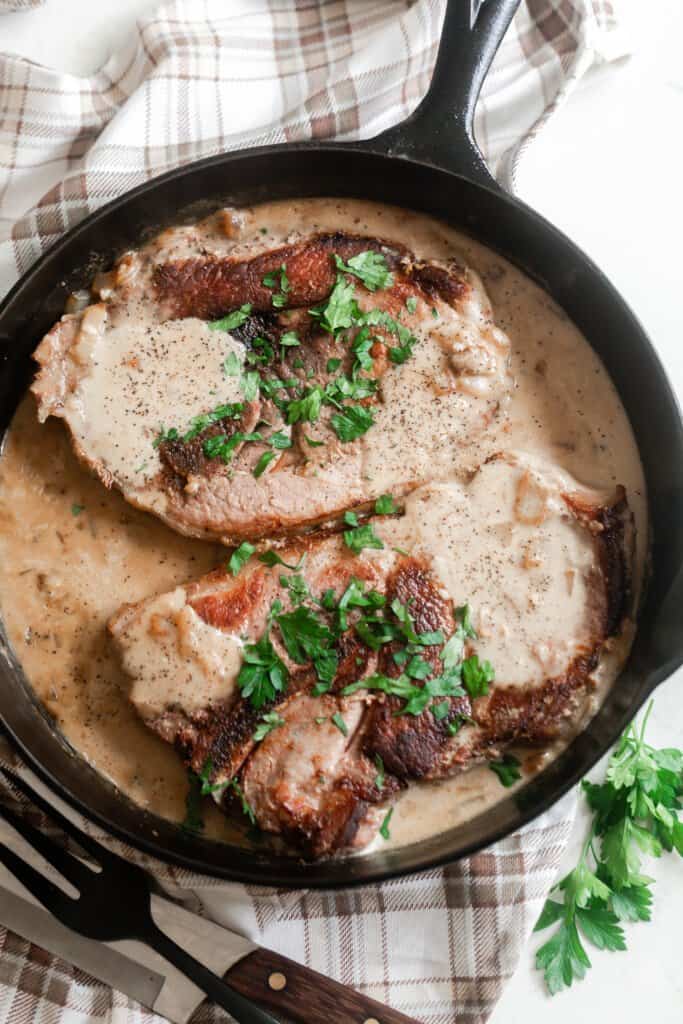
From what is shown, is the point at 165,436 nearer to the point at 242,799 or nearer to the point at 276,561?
the point at 276,561

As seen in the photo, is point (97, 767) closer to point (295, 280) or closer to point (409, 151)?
point (295, 280)

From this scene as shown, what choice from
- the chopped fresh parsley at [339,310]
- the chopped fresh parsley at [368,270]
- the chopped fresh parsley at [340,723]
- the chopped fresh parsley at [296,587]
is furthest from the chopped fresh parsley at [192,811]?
the chopped fresh parsley at [368,270]

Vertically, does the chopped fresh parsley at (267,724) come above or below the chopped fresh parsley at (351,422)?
below

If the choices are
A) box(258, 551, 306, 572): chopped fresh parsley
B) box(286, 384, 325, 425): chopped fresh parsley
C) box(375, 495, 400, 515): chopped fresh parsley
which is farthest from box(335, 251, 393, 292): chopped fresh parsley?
box(258, 551, 306, 572): chopped fresh parsley

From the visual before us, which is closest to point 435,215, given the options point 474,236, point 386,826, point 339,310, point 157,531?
point 474,236

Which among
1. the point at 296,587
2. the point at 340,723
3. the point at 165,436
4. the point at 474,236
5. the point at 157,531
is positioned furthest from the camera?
the point at 474,236

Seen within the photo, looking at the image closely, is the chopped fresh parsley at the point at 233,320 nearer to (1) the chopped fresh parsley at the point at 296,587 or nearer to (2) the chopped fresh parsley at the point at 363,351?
(2) the chopped fresh parsley at the point at 363,351

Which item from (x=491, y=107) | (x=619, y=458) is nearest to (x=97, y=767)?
(x=619, y=458)
